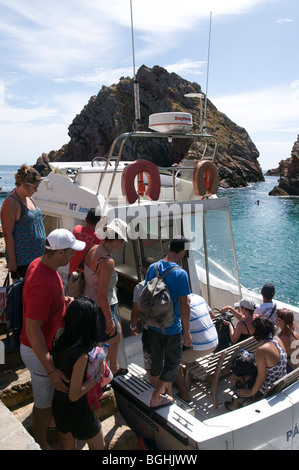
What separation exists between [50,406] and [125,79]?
286 ft

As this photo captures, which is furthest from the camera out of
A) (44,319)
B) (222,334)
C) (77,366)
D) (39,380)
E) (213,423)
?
(222,334)

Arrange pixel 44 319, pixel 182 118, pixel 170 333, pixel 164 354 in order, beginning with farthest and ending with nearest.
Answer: pixel 182 118
pixel 164 354
pixel 170 333
pixel 44 319

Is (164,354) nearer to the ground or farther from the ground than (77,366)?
nearer to the ground

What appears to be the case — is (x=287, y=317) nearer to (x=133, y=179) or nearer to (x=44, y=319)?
(x=133, y=179)

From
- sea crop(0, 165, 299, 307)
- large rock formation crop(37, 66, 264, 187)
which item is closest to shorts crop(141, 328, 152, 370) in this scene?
sea crop(0, 165, 299, 307)

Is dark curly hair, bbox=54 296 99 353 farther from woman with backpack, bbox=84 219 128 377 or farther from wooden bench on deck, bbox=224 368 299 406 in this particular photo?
wooden bench on deck, bbox=224 368 299 406

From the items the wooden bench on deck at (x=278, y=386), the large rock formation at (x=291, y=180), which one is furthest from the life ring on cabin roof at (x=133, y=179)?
the large rock formation at (x=291, y=180)

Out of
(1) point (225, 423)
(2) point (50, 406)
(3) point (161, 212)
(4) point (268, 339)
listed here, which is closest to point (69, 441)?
(2) point (50, 406)

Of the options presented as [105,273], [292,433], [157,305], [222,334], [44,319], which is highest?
[105,273]

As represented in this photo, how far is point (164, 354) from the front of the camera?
3.54 m

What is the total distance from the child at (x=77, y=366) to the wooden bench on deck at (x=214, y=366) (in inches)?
68.0

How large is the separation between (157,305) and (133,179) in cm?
192

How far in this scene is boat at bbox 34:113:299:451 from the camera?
10.8 feet

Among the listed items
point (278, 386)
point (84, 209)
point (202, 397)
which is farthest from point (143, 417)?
point (84, 209)
